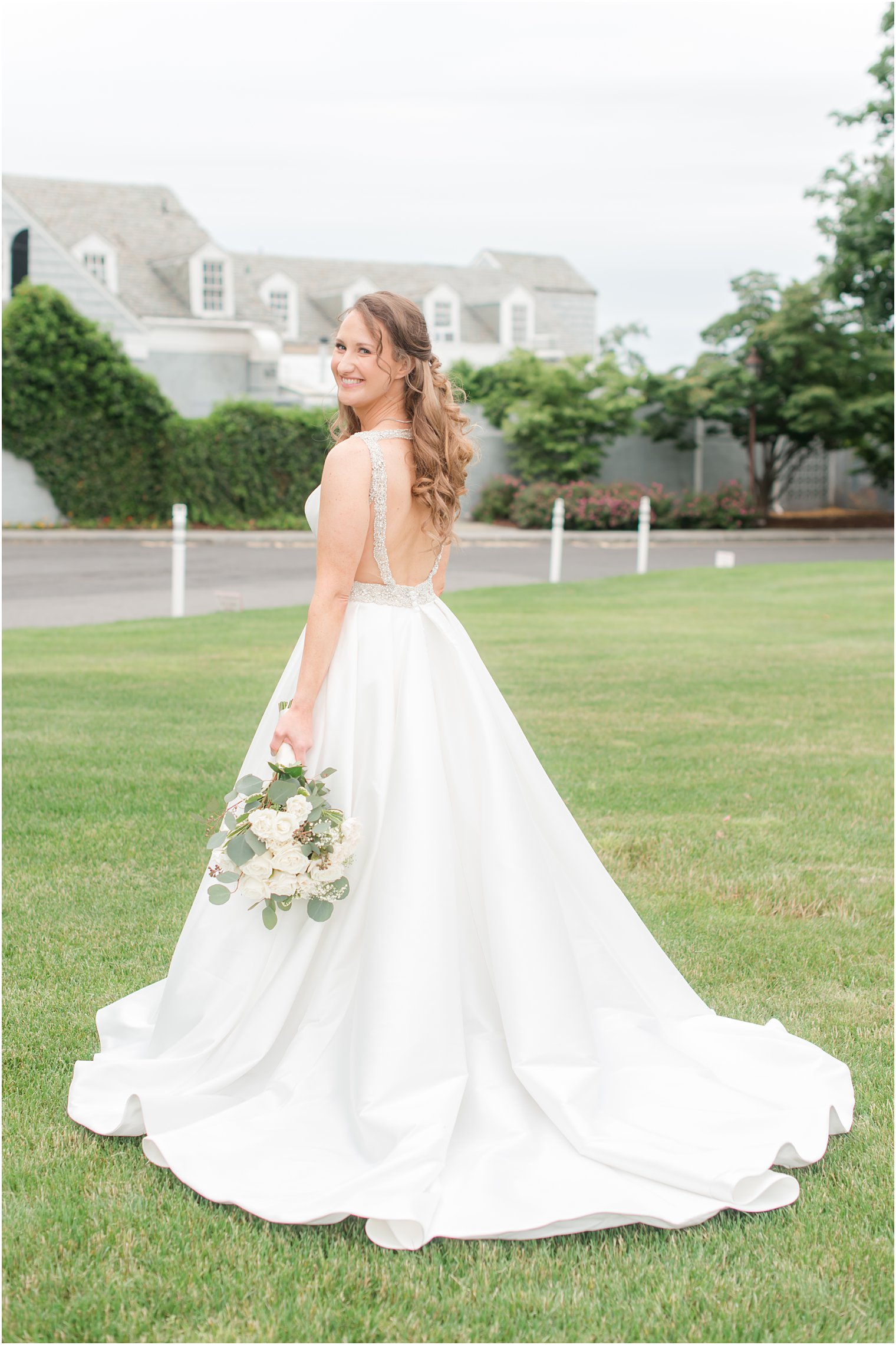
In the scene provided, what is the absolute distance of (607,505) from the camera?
27.4 meters

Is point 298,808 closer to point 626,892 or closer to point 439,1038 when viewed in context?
point 439,1038

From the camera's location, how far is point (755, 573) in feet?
62.0

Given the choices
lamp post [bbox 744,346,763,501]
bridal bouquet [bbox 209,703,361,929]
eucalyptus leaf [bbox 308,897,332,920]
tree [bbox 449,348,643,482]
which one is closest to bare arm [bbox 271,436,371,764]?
bridal bouquet [bbox 209,703,361,929]

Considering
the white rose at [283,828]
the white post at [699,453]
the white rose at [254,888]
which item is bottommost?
the white rose at [254,888]

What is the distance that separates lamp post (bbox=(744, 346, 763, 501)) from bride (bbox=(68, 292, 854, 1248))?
26.7 m

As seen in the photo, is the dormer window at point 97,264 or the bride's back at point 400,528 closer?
the bride's back at point 400,528

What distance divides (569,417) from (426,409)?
25.9m

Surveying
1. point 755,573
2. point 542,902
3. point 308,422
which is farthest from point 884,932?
point 308,422

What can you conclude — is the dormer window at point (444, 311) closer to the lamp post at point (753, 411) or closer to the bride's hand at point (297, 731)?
the lamp post at point (753, 411)

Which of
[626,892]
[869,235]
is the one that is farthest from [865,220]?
[626,892]

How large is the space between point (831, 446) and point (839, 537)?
10.9ft

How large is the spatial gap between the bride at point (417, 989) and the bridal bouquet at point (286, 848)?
144mm

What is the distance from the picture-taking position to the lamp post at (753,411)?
28.4 metres

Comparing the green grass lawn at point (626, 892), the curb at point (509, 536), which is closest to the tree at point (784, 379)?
the curb at point (509, 536)
